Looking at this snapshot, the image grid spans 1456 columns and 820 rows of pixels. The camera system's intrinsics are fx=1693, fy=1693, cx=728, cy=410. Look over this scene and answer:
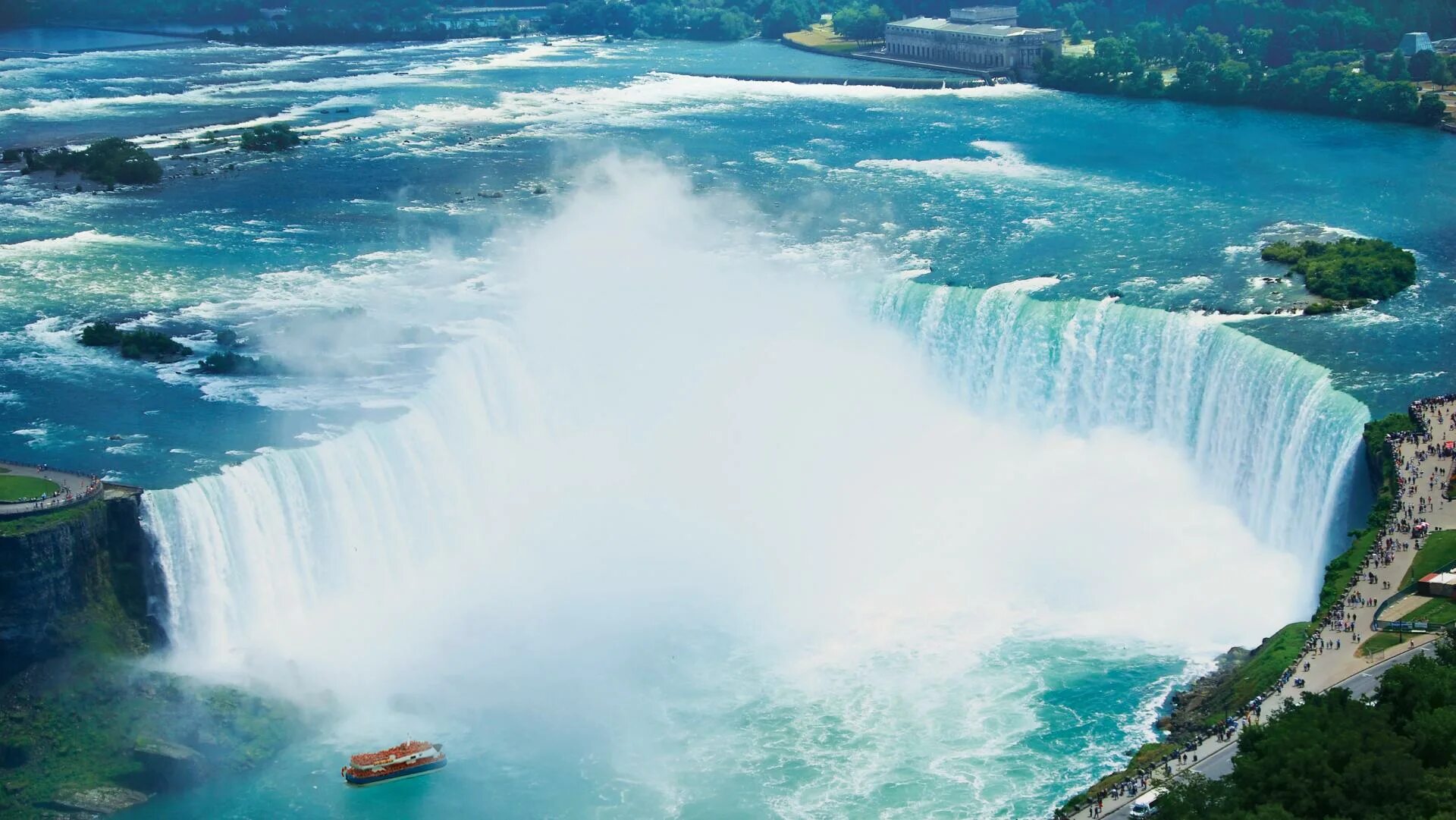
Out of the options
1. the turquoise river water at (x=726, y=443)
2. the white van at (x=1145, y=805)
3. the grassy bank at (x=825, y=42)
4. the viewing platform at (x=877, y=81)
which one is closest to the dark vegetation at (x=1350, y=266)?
the turquoise river water at (x=726, y=443)

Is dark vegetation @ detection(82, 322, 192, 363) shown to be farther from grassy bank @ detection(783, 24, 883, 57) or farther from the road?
grassy bank @ detection(783, 24, 883, 57)

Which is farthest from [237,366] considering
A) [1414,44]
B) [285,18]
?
[285,18]

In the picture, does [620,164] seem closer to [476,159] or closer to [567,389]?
[476,159]

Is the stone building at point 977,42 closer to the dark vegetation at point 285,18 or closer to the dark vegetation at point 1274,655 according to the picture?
the dark vegetation at point 285,18

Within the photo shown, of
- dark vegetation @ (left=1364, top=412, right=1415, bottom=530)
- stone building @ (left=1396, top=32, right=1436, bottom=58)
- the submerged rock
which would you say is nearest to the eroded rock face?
the submerged rock

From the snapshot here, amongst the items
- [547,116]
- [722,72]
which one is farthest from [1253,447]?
[722,72]
